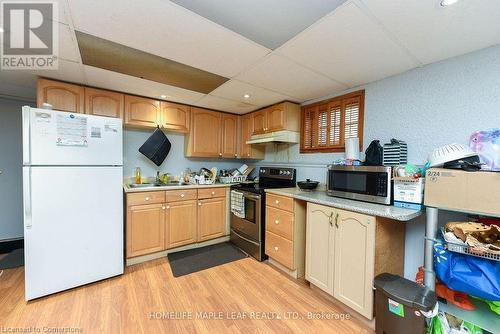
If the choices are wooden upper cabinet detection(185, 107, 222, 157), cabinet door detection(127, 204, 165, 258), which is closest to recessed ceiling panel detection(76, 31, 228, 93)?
wooden upper cabinet detection(185, 107, 222, 157)

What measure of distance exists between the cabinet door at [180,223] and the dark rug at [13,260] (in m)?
1.72

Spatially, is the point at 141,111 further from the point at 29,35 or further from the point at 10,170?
the point at 10,170

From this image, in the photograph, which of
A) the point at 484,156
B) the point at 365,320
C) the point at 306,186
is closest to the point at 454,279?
the point at 365,320

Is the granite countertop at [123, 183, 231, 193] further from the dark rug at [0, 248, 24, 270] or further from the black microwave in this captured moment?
the black microwave

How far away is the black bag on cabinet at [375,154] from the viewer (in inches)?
81.6

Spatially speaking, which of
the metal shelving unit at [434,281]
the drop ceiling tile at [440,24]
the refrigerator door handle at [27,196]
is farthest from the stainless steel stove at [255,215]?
the refrigerator door handle at [27,196]

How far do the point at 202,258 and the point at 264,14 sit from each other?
8.93 feet

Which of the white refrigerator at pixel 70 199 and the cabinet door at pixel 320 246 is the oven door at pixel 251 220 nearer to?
the cabinet door at pixel 320 246

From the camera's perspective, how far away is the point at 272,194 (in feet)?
8.42

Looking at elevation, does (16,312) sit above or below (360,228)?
below

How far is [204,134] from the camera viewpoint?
3.40 metres

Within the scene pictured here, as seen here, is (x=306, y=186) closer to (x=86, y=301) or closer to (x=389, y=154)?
(x=389, y=154)

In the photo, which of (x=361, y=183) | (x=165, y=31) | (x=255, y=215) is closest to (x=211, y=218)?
(x=255, y=215)

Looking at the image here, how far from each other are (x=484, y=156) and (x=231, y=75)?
2153mm
